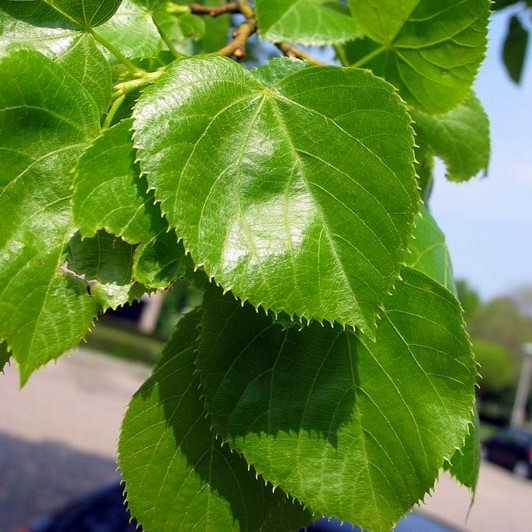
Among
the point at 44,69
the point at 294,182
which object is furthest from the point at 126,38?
the point at 294,182

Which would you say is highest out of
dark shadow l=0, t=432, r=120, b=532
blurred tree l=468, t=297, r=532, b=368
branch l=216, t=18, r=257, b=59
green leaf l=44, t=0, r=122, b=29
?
blurred tree l=468, t=297, r=532, b=368

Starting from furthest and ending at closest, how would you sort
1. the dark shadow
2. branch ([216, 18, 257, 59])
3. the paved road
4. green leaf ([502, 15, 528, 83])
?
1. the paved road
2. the dark shadow
3. green leaf ([502, 15, 528, 83])
4. branch ([216, 18, 257, 59])

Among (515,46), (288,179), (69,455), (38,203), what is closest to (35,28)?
(38,203)

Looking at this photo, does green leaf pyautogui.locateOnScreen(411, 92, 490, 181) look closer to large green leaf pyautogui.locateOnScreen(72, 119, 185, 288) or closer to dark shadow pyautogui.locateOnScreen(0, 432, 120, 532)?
large green leaf pyautogui.locateOnScreen(72, 119, 185, 288)

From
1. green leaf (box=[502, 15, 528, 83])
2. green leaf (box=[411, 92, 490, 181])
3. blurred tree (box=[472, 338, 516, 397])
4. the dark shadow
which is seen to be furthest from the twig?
blurred tree (box=[472, 338, 516, 397])

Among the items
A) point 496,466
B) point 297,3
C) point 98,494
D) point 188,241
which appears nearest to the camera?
point 188,241

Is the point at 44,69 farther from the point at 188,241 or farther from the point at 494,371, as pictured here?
the point at 494,371

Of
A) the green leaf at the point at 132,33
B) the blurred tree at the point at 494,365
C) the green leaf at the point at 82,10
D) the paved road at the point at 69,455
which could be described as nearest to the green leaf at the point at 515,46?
the green leaf at the point at 132,33

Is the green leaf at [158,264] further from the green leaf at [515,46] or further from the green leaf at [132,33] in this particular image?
the green leaf at [515,46]
